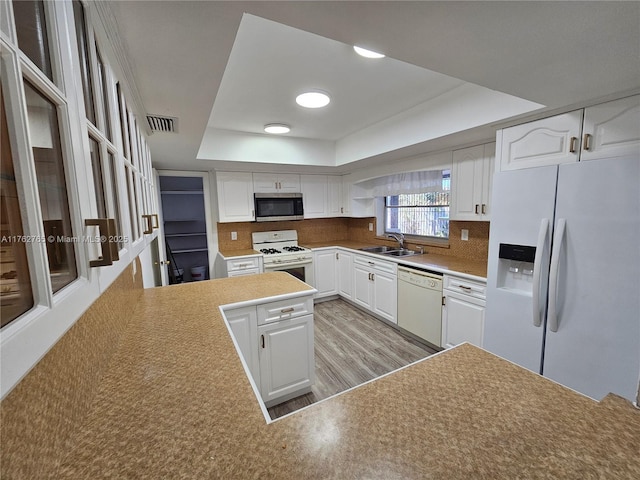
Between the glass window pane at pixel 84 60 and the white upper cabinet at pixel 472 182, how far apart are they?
2770 mm

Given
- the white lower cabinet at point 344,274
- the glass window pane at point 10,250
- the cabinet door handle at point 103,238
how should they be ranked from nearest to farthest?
the glass window pane at point 10,250, the cabinet door handle at point 103,238, the white lower cabinet at point 344,274

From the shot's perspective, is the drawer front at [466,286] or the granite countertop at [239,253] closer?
the drawer front at [466,286]

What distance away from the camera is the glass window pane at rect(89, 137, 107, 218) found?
732 millimetres

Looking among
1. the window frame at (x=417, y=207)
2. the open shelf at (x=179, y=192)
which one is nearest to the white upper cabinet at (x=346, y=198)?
the window frame at (x=417, y=207)

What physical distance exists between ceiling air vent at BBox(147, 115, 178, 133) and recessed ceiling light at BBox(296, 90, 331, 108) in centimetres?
96

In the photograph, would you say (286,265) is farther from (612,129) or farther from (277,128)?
(612,129)

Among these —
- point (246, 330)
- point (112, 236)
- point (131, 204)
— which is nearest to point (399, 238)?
point (246, 330)

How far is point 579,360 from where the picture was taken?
5.12 feet

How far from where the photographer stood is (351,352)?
2.70 meters

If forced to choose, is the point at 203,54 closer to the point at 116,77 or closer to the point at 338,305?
the point at 116,77

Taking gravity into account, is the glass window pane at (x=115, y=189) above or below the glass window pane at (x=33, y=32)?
below

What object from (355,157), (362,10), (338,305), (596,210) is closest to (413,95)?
(355,157)

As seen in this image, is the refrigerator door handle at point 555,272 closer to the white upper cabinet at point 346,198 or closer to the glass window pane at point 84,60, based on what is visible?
the glass window pane at point 84,60

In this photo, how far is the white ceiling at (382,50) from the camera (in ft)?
2.70
